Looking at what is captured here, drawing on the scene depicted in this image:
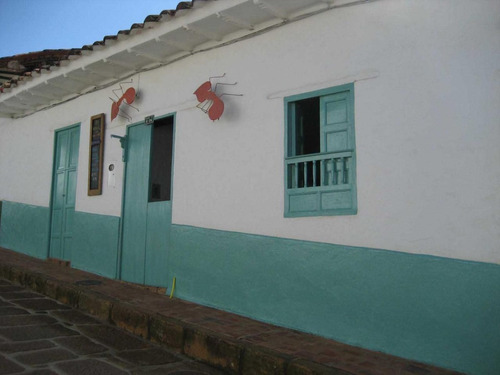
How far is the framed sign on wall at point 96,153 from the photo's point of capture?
278 inches

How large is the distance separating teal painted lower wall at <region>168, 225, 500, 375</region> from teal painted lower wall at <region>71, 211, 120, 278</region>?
182cm

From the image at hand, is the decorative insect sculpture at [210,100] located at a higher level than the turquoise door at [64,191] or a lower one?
higher

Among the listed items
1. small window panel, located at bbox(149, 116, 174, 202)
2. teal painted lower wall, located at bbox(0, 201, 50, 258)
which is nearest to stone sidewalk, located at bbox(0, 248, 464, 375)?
small window panel, located at bbox(149, 116, 174, 202)

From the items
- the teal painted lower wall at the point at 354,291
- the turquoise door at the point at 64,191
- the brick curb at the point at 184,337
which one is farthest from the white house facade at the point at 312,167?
the brick curb at the point at 184,337

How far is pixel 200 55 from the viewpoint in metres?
5.90

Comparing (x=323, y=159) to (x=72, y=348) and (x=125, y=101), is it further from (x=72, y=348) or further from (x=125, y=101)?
(x=125, y=101)

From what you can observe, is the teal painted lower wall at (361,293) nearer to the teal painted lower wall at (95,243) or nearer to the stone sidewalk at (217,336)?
the stone sidewalk at (217,336)

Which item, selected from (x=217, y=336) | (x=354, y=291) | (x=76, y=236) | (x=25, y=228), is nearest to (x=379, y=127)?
(x=354, y=291)

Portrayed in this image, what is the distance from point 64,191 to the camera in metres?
7.93

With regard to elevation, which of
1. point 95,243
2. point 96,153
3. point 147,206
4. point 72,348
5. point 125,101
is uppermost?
point 125,101

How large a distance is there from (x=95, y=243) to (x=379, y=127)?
4964 millimetres

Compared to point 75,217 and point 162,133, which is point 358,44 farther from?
point 75,217

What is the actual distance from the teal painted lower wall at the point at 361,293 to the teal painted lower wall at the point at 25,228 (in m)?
4.21

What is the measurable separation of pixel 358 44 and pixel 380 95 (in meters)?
0.62
